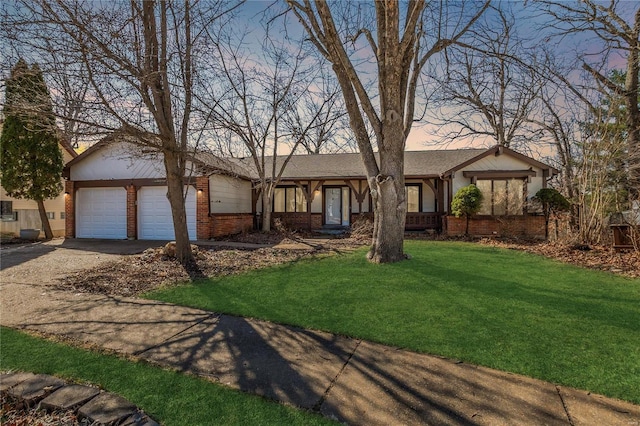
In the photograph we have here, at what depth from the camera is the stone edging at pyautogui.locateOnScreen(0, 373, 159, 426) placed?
222cm

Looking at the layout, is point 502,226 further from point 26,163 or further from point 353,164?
point 26,163

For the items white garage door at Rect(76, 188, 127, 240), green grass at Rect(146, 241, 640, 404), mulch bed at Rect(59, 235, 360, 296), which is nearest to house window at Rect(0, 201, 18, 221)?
white garage door at Rect(76, 188, 127, 240)

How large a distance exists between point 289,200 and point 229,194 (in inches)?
180

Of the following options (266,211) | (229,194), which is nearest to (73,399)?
(229,194)

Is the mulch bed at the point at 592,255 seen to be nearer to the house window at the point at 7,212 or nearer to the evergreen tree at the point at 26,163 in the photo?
the evergreen tree at the point at 26,163

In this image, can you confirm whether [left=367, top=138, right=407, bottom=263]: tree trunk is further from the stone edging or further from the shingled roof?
the shingled roof

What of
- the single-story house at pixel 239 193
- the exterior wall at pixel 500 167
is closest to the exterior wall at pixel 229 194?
the single-story house at pixel 239 193

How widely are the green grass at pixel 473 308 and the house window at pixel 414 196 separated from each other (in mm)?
9688

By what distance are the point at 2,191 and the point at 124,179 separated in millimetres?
5985

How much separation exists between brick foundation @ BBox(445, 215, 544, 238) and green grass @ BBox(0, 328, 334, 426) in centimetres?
1300

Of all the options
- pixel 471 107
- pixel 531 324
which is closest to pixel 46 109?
pixel 531 324

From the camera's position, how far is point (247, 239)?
42.6ft

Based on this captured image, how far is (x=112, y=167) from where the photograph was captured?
13414 millimetres

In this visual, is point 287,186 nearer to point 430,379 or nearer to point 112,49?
point 112,49
